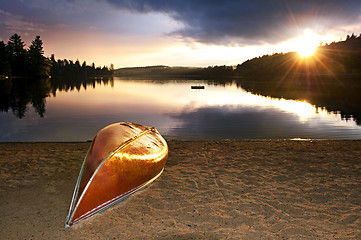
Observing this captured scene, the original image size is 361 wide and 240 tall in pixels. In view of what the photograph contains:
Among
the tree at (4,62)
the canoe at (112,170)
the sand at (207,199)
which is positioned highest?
the tree at (4,62)

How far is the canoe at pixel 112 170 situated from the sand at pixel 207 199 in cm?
28

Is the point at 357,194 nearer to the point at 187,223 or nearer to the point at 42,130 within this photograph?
the point at 187,223

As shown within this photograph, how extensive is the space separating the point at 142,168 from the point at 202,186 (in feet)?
6.12

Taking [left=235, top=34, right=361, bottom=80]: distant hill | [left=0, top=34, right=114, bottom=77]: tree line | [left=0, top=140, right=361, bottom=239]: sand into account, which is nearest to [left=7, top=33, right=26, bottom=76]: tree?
[left=0, top=34, right=114, bottom=77]: tree line

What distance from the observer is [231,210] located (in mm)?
6141

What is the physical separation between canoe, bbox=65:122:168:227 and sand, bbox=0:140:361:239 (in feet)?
0.93

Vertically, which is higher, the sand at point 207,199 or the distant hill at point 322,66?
the distant hill at point 322,66

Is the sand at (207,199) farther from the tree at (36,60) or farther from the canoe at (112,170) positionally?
the tree at (36,60)

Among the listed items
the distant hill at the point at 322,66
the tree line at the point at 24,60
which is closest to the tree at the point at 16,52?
the tree line at the point at 24,60

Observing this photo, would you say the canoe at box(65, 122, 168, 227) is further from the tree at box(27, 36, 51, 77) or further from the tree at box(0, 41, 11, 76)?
the tree at box(27, 36, 51, 77)

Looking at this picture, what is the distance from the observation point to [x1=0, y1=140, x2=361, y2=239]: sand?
535cm

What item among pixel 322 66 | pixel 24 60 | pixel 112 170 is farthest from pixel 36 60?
pixel 322 66

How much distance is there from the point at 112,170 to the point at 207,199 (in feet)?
8.40

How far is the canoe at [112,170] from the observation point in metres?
5.66
